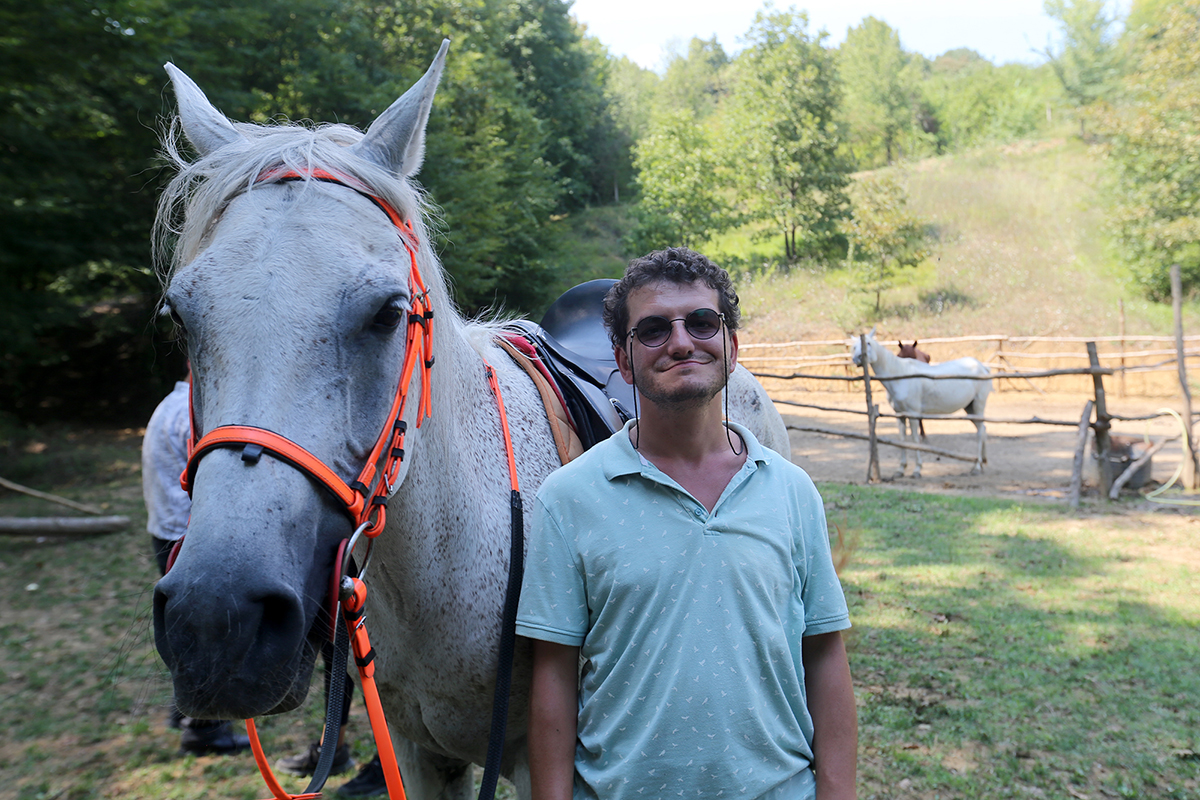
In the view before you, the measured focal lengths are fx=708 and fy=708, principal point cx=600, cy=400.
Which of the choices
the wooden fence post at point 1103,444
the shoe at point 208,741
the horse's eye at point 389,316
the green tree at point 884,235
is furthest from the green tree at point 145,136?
the green tree at point 884,235

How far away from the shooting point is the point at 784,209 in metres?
26.0

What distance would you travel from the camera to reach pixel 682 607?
1.29 meters

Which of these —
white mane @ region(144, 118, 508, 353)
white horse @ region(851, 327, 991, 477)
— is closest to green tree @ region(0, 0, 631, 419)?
white mane @ region(144, 118, 508, 353)

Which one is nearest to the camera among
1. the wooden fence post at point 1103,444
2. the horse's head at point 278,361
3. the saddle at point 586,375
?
the horse's head at point 278,361

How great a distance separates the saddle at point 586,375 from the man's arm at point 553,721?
2.92ft

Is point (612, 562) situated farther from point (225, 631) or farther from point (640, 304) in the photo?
point (225, 631)

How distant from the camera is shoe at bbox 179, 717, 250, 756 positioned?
3.71 metres

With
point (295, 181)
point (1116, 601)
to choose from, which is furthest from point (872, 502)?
point (295, 181)

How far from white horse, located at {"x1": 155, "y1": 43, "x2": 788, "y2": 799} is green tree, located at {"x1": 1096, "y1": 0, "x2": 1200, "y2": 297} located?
2443cm

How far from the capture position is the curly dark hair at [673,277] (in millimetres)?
1430

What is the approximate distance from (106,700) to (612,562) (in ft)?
14.6

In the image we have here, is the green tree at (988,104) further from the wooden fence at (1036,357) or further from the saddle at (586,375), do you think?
the saddle at (586,375)

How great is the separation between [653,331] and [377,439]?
0.56m

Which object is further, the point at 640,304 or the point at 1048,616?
the point at 1048,616
